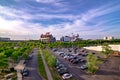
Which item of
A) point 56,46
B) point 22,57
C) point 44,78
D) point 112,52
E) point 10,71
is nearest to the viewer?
point 44,78

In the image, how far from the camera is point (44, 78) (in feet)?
132

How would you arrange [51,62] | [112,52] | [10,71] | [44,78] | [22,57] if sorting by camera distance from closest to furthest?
[44,78]
[10,71]
[51,62]
[22,57]
[112,52]

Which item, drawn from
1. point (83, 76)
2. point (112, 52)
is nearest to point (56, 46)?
point (112, 52)

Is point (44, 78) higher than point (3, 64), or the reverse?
point (3, 64)

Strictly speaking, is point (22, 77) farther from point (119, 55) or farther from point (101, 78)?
point (119, 55)

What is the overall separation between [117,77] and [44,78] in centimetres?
1790

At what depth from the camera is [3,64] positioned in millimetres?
45406

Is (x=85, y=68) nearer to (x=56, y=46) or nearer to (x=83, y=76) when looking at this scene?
(x=83, y=76)

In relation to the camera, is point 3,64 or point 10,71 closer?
point 3,64

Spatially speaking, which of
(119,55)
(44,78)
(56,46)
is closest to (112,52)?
(119,55)

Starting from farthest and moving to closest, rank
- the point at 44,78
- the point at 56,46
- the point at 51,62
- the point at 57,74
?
1. the point at 56,46
2. the point at 51,62
3. the point at 57,74
4. the point at 44,78

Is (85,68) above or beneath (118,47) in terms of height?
beneath

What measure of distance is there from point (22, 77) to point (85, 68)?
1868 centimetres

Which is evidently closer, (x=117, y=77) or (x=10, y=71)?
(x=117, y=77)
